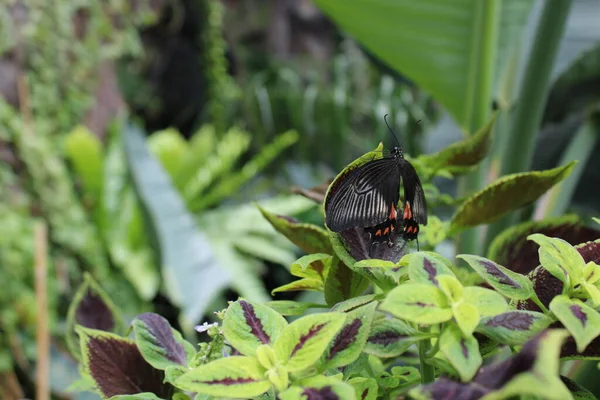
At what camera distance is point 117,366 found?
0.30m

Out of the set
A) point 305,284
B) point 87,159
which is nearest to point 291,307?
point 305,284

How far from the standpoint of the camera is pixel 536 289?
0.26m

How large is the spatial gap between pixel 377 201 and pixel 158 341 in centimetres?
13

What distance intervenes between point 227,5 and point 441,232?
143 inches

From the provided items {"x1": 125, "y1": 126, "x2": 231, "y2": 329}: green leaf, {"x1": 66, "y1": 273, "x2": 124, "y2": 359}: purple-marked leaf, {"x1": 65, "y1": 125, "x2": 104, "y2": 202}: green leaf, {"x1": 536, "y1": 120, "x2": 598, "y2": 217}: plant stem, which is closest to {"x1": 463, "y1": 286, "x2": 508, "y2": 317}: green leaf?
{"x1": 66, "y1": 273, "x2": 124, "y2": 359}: purple-marked leaf

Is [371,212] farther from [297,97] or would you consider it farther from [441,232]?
[297,97]

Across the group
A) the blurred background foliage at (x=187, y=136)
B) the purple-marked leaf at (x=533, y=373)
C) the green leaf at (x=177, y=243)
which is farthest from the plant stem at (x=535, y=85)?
the green leaf at (x=177, y=243)

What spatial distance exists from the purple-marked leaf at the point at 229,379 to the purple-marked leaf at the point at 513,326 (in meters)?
0.09

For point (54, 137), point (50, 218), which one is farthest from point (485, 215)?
point (54, 137)

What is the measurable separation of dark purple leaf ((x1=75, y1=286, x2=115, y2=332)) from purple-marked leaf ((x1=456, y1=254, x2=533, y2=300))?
233 mm

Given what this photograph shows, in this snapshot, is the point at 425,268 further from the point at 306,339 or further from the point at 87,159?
the point at 87,159

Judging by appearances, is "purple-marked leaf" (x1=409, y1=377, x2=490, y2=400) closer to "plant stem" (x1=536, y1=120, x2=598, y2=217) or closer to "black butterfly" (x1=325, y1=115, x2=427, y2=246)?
"black butterfly" (x1=325, y1=115, x2=427, y2=246)

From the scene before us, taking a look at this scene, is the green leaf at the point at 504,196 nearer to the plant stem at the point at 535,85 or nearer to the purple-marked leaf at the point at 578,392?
the purple-marked leaf at the point at 578,392

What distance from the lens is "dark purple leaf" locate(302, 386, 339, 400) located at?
201mm
